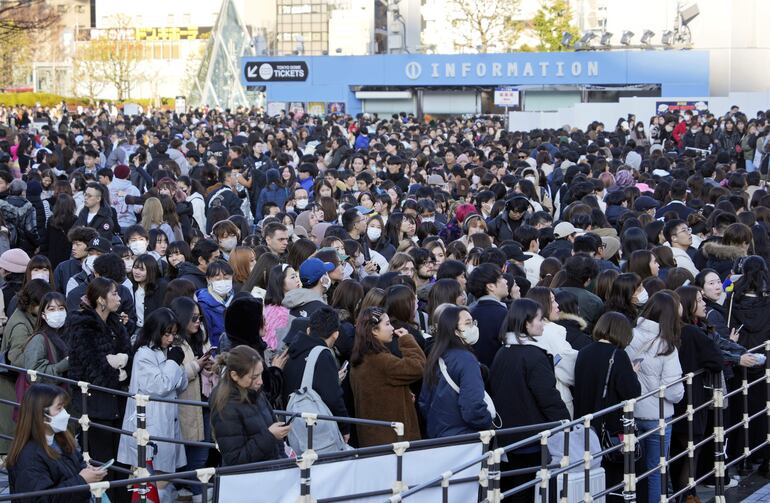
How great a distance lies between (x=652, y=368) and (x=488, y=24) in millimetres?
59480

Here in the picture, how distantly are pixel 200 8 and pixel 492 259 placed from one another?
119 meters

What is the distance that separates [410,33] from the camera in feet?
234

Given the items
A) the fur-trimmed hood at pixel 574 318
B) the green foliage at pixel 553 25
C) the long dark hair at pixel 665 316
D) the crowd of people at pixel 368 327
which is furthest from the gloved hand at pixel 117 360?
the green foliage at pixel 553 25

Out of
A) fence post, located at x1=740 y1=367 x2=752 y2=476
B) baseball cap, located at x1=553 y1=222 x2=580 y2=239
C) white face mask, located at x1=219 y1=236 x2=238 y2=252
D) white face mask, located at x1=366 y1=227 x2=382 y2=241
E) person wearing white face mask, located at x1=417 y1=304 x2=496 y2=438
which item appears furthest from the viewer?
white face mask, located at x1=366 y1=227 x2=382 y2=241

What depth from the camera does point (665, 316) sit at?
859 centimetres

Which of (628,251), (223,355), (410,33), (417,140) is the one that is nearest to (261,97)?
(410,33)

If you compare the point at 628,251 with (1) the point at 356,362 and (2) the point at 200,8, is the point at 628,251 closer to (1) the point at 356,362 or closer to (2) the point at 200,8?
(1) the point at 356,362

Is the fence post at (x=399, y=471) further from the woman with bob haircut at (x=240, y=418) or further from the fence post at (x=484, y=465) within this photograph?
the woman with bob haircut at (x=240, y=418)

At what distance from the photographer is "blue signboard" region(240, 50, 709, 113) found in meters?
46.5

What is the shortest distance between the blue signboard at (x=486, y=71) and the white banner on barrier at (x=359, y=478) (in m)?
41.1

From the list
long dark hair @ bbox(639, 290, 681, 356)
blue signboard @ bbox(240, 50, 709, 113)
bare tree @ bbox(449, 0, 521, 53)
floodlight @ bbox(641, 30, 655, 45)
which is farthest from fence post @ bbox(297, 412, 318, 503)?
bare tree @ bbox(449, 0, 521, 53)

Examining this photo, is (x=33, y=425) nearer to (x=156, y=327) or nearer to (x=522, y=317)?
(x=156, y=327)

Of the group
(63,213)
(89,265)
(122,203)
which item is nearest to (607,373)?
(89,265)

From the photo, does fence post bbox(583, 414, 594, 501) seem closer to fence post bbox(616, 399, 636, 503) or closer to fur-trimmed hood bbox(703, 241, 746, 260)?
fence post bbox(616, 399, 636, 503)
